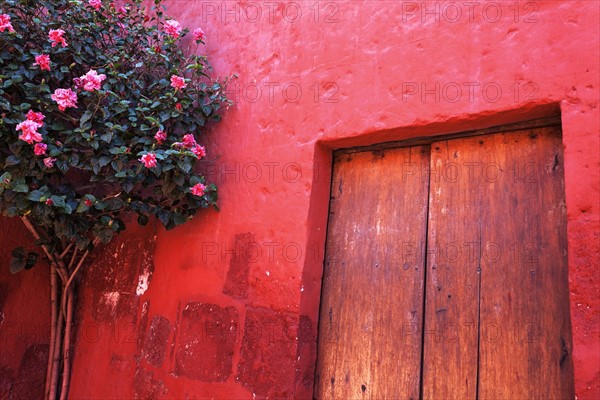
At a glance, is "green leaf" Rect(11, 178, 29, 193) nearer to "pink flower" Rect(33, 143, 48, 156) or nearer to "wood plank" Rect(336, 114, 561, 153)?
"pink flower" Rect(33, 143, 48, 156)

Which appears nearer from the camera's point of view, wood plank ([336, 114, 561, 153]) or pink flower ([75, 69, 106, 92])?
wood plank ([336, 114, 561, 153])

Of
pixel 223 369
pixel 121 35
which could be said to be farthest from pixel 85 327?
pixel 121 35

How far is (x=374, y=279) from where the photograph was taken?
234 cm

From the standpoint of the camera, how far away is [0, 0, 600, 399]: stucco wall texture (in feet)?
6.12

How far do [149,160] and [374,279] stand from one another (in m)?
1.29

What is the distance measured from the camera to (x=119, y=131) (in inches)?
106

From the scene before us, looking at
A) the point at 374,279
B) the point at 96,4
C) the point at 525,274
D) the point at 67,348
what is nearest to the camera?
the point at 525,274

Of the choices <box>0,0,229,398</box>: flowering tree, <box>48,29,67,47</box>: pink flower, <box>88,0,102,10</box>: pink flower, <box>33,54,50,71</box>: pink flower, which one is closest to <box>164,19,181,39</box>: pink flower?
<box>0,0,229,398</box>: flowering tree

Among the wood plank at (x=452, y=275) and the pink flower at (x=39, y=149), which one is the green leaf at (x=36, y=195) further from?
the wood plank at (x=452, y=275)

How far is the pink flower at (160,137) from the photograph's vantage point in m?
2.66

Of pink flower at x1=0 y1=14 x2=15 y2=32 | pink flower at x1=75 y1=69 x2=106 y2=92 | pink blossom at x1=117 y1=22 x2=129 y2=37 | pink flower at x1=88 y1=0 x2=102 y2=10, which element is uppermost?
pink flower at x1=88 y1=0 x2=102 y2=10

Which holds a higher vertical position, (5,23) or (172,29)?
(172,29)

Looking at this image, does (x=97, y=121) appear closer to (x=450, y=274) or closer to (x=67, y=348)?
(x=67, y=348)

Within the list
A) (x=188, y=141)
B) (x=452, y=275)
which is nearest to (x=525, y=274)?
(x=452, y=275)
